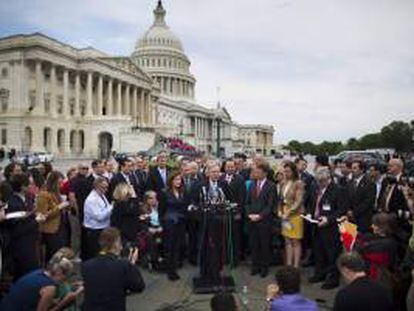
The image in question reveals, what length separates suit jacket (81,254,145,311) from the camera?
20.9 feet

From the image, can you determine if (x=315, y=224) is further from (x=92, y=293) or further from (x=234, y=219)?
(x=92, y=293)

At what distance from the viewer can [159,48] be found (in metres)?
153

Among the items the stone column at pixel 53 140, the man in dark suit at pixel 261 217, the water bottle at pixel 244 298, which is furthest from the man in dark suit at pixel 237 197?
the stone column at pixel 53 140

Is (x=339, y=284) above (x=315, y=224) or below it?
below

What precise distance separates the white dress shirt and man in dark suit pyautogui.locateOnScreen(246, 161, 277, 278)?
2791 mm

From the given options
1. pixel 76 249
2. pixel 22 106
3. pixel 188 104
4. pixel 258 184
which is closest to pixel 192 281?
pixel 258 184

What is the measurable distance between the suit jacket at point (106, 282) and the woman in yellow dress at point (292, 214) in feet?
16.9

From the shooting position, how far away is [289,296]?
5496mm

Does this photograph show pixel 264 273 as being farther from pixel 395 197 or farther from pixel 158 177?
pixel 158 177

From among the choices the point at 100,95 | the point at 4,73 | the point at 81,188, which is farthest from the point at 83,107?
the point at 81,188

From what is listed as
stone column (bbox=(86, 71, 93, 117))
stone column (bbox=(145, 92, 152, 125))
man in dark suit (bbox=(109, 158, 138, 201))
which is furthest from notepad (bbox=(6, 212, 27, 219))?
stone column (bbox=(145, 92, 152, 125))

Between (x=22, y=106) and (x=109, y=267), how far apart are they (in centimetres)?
7755

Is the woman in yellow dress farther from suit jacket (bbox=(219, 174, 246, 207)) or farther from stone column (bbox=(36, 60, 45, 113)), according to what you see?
stone column (bbox=(36, 60, 45, 113))

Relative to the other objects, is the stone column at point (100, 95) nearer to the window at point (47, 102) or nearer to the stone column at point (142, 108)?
the window at point (47, 102)
